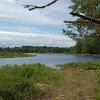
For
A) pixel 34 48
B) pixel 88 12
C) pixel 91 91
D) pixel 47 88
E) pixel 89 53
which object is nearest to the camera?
pixel 91 91

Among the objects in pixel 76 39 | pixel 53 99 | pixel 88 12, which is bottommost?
pixel 53 99

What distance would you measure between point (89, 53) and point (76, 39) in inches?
2247

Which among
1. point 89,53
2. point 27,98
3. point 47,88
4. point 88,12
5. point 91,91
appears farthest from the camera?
point 89,53

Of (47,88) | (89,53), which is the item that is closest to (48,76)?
(47,88)

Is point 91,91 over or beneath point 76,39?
beneath

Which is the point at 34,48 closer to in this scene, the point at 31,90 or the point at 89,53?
the point at 89,53

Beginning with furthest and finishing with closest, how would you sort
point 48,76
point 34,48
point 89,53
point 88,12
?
point 34,48
point 89,53
point 88,12
point 48,76

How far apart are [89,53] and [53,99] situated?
240 feet

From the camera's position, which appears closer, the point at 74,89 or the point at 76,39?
the point at 74,89

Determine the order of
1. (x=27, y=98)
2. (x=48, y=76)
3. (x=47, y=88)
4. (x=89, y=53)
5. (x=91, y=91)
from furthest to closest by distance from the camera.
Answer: (x=89, y=53), (x=48, y=76), (x=47, y=88), (x=91, y=91), (x=27, y=98)

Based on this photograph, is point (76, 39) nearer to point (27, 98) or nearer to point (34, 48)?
point (27, 98)

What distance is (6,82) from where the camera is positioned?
12.4 metres

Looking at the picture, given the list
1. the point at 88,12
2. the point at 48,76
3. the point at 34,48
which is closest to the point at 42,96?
the point at 48,76

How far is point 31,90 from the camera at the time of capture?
1306 cm
